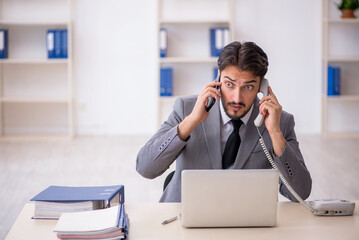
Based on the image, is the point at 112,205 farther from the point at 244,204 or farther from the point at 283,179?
the point at 283,179

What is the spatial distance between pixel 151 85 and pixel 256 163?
14.8ft

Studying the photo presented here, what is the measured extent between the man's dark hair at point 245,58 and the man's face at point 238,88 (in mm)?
19

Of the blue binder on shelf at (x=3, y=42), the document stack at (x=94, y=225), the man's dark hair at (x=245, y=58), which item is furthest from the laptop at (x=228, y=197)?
the blue binder on shelf at (x=3, y=42)

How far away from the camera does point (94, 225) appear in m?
1.78

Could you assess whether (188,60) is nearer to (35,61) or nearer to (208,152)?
(35,61)

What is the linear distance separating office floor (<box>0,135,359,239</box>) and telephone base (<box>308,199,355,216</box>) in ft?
7.02

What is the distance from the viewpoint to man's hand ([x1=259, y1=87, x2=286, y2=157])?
218 cm

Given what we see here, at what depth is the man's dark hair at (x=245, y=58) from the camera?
2.29 m

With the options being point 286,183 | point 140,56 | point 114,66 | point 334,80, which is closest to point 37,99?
point 114,66

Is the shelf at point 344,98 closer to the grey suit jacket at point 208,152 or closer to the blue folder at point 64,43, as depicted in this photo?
the blue folder at point 64,43

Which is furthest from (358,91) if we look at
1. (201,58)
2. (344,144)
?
(201,58)

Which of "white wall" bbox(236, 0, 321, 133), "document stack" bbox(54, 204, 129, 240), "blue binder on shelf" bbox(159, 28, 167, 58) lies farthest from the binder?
"document stack" bbox(54, 204, 129, 240)

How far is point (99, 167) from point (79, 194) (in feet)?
10.6

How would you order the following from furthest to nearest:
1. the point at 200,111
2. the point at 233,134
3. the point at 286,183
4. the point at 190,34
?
the point at 190,34 → the point at 233,134 → the point at 200,111 → the point at 286,183
